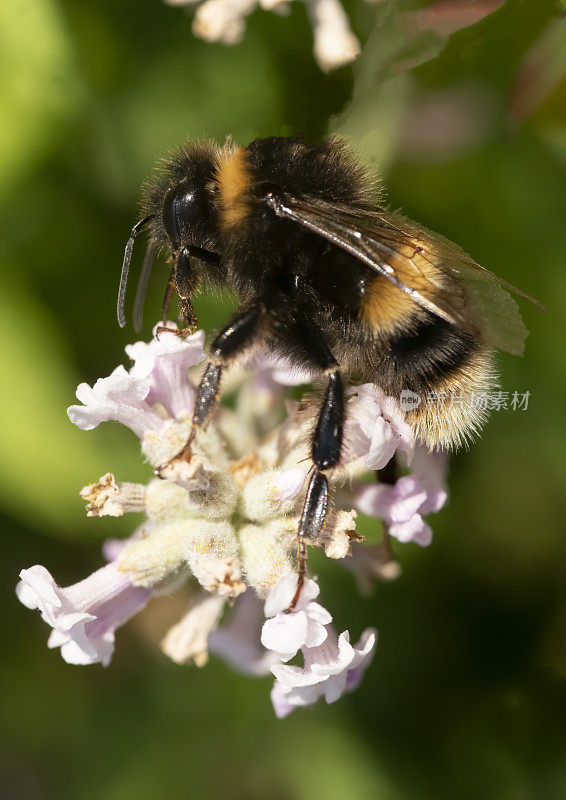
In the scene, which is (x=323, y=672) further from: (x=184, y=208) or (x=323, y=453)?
(x=184, y=208)

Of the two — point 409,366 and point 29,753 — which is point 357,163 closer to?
point 409,366

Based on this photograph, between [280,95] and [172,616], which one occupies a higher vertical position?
[280,95]

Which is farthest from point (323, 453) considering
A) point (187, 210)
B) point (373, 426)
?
point (187, 210)

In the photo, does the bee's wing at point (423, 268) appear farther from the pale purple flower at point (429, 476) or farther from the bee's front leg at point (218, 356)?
the pale purple flower at point (429, 476)

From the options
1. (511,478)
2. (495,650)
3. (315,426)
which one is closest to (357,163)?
(315,426)

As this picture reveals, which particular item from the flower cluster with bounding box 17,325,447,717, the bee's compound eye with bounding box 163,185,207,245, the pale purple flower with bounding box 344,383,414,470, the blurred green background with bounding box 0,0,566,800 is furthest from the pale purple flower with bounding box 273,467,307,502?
the blurred green background with bounding box 0,0,566,800

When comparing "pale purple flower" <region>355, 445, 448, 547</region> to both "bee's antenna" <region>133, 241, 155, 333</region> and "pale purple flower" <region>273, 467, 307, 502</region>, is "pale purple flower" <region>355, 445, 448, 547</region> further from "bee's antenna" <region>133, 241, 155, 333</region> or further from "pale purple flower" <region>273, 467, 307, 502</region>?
"bee's antenna" <region>133, 241, 155, 333</region>

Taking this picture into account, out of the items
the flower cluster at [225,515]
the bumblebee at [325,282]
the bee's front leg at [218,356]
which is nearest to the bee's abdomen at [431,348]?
the bumblebee at [325,282]
